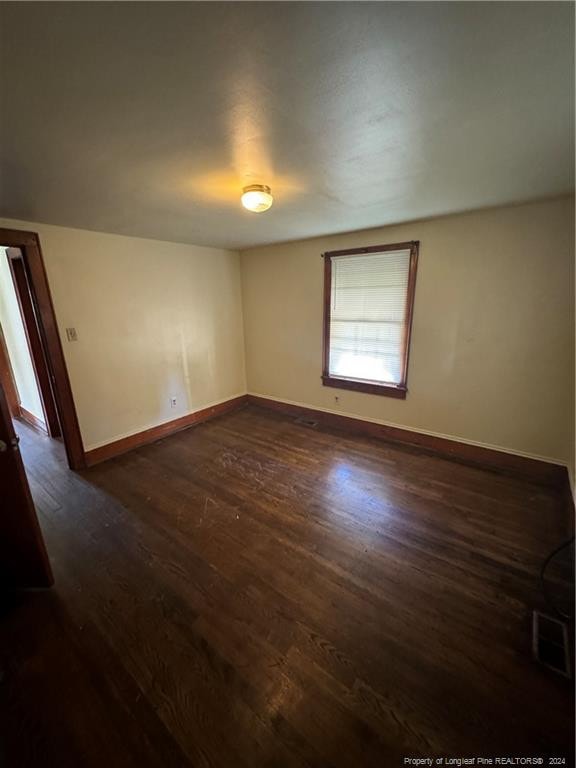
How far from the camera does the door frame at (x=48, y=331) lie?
2468mm

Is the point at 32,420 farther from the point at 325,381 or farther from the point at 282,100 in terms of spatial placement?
the point at 282,100

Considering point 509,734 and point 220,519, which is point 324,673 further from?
point 220,519

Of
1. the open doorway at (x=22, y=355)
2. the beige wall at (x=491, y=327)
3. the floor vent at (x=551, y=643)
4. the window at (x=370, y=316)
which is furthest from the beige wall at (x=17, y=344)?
the floor vent at (x=551, y=643)

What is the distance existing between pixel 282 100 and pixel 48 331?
2.72 metres

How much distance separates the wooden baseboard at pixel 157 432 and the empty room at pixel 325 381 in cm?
4

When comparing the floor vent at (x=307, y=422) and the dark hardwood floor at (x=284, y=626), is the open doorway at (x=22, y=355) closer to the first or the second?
the dark hardwood floor at (x=284, y=626)

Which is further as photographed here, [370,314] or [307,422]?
[307,422]

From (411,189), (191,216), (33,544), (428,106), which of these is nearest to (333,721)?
(33,544)

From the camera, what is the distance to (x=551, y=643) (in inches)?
56.1

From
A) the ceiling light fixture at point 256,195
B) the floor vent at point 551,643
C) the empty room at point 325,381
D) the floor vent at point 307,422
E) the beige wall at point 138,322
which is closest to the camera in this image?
the empty room at point 325,381

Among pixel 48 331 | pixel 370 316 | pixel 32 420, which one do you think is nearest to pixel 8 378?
pixel 32 420

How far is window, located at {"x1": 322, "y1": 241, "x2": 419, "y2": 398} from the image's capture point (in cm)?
316

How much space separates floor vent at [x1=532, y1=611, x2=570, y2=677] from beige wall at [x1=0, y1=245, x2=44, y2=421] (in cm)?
497

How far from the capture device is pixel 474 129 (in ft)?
4.35
